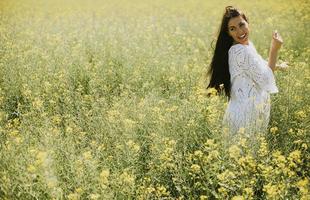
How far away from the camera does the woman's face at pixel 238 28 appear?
3.72 metres

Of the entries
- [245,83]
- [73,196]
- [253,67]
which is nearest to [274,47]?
[253,67]

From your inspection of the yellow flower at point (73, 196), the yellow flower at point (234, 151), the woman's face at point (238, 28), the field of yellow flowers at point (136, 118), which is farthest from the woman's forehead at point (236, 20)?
the yellow flower at point (73, 196)

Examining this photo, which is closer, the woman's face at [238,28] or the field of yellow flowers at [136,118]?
the field of yellow flowers at [136,118]

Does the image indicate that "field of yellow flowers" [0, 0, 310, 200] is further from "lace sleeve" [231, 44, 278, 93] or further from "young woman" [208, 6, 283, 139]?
"lace sleeve" [231, 44, 278, 93]

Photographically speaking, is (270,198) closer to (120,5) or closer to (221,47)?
(221,47)

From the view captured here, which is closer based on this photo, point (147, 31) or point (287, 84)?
point (287, 84)

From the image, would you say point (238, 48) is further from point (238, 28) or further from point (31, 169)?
point (31, 169)

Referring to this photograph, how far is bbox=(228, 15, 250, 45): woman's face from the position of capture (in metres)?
3.72

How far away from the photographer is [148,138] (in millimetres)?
3734

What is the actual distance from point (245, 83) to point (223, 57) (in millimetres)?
341

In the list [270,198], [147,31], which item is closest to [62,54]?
[147,31]

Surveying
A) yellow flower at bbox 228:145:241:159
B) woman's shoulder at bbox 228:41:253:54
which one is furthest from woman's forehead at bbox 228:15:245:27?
yellow flower at bbox 228:145:241:159

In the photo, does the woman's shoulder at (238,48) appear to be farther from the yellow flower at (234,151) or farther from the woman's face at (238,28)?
the yellow flower at (234,151)

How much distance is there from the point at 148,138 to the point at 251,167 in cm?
110
